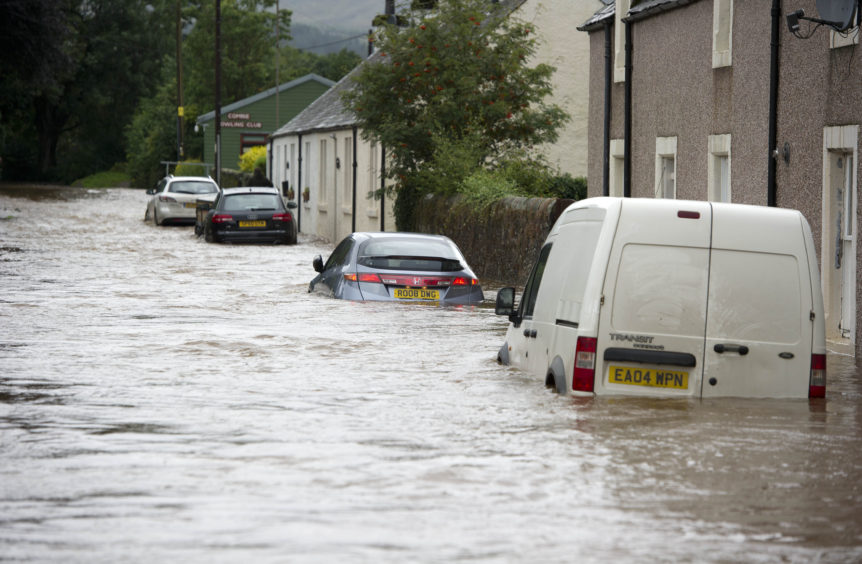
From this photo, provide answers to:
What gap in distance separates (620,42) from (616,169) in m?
2.11

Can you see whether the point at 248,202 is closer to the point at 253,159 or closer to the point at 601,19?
the point at 601,19

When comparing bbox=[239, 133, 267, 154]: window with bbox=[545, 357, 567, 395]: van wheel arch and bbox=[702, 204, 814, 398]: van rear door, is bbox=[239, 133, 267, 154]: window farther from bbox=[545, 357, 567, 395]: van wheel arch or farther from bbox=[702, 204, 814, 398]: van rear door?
bbox=[702, 204, 814, 398]: van rear door

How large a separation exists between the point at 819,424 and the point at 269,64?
335 ft

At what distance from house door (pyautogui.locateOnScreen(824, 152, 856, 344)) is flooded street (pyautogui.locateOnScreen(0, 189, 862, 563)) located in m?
1.29

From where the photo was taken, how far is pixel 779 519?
6637mm

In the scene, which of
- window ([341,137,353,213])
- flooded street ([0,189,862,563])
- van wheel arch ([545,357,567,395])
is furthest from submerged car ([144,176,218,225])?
van wheel arch ([545,357,567,395])

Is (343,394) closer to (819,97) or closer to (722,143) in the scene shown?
(819,97)

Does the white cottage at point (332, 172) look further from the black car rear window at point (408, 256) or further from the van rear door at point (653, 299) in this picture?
the van rear door at point (653, 299)

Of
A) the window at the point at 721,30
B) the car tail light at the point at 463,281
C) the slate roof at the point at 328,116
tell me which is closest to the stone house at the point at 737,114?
the window at the point at 721,30

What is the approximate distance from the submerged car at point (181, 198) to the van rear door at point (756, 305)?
35511 millimetres

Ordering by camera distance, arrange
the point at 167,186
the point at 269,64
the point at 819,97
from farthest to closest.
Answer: the point at 269,64 → the point at 167,186 → the point at 819,97

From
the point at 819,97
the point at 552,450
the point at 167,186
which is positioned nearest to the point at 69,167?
the point at 167,186

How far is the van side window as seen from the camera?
10.9m

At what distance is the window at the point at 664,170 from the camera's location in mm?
21594
